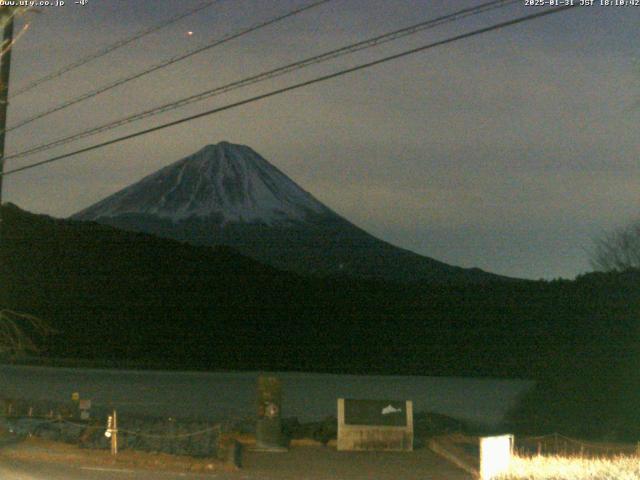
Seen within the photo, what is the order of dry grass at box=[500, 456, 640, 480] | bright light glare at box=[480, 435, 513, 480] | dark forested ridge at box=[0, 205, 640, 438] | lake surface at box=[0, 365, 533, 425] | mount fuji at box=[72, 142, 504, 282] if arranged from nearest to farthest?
dry grass at box=[500, 456, 640, 480] → bright light glare at box=[480, 435, 513, 480] → dark forested ridge at box=[0, 205, 640, 438] → lake surface at box=[0, 365, 533, 425] → mount fuji at box=[72, 142, 504, 282]

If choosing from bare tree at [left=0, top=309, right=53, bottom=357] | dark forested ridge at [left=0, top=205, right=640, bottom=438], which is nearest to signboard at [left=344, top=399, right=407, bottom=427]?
bare tree at [left=0, top=309, right=53, bottom=357]

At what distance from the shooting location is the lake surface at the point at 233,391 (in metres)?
32.6

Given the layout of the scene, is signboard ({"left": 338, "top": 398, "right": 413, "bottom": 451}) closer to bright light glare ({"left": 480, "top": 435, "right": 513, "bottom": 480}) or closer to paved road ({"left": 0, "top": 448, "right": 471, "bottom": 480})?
paved road ({"left": 0, "top": 448, "right": 471, "bottom": 480})

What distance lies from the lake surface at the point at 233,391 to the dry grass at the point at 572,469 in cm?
1444

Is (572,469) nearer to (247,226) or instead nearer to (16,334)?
(16,334)

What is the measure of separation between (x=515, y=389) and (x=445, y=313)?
2173cm

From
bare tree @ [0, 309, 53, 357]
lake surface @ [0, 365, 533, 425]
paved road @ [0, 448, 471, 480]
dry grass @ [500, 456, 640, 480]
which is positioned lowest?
lake surface @ [0, 365, 533, 425]

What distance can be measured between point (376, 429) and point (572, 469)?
17.8ft

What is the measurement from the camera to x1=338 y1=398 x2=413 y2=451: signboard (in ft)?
58.9

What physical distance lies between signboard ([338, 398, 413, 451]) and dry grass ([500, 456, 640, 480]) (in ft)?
11.4

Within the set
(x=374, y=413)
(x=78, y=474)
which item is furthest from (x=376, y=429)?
(x=78, y=474)

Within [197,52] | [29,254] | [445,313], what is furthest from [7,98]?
[29,254]

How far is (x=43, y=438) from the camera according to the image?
19156 mm

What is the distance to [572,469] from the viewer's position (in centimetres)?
1331
